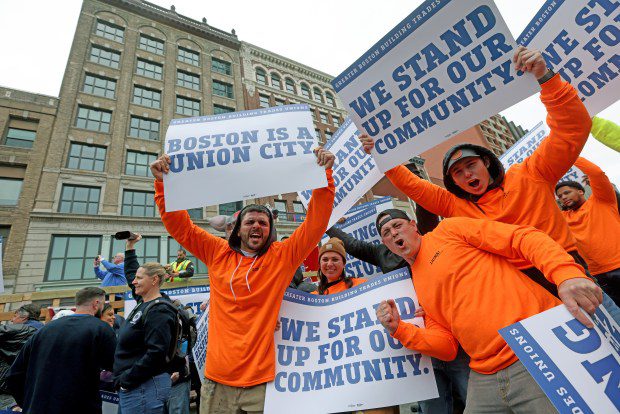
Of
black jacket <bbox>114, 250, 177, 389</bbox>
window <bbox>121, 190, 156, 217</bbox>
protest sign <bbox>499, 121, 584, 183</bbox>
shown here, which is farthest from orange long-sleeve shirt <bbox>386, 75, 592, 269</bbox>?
window <bbox>121, 190, 156, 217</bbox>

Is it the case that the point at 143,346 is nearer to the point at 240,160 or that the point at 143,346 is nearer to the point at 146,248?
the point at 240,160

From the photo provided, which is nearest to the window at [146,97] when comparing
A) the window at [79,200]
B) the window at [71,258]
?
the window at [79,200]

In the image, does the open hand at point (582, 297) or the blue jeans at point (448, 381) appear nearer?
the open hand at point (582, 297)

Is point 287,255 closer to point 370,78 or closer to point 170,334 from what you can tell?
point 170,334

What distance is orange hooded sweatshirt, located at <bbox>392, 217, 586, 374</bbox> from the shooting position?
1542 millimetres

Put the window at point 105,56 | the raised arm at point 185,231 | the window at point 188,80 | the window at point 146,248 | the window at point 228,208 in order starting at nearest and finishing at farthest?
the raised arm at point 185,231, the window at point 146,248, the window at point 105,56, the window at point 228,208, the window at point 188,80

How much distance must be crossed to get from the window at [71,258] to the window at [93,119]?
7.75m

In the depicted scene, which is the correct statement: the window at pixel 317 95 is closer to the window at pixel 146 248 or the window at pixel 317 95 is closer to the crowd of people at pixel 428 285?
the window at pixel 146 248

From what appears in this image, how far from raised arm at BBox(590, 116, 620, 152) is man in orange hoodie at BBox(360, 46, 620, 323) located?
176cm

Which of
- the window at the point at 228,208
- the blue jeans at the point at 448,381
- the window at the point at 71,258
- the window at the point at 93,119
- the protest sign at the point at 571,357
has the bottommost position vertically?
the blue jeans at the point at 448,381

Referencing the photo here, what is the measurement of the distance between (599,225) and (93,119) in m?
25.4

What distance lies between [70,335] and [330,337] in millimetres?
2867

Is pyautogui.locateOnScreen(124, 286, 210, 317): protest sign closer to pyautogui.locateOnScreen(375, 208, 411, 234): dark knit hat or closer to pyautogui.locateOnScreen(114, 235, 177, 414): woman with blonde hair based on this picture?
pyautogui.locateOnScreen(114, 235, 177, 414): woman with blonde hair

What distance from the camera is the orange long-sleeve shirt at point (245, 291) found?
6.72 ft
